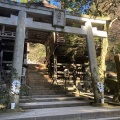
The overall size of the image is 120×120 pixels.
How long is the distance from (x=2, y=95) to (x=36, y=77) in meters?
6.64

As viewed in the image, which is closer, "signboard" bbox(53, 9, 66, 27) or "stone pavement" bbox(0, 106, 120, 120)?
"stone pavement" bbox(0, 106, 120, 120)

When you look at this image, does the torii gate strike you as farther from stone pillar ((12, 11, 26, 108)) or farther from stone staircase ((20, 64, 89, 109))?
stone staircase ((20, 64, 89, 109))

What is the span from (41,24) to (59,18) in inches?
35.9

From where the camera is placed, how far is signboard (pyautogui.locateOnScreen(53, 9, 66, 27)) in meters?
7.98

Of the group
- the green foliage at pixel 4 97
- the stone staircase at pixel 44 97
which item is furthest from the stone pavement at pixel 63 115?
the stone staircase at pixel 44 97

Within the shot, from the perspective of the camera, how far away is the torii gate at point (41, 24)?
275 inches

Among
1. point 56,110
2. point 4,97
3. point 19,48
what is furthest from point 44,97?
point 19,48

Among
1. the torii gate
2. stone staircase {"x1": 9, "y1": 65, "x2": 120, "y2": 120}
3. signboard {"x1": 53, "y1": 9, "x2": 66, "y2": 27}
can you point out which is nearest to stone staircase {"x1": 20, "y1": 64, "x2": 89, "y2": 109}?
stone staircase {"x1": 9, "y1": 65, "x2": 120, "y2": 120}

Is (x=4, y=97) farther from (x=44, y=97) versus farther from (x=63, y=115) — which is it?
(x=44, y=97)

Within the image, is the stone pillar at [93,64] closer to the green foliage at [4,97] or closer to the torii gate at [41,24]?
the torii gate at [41,24]

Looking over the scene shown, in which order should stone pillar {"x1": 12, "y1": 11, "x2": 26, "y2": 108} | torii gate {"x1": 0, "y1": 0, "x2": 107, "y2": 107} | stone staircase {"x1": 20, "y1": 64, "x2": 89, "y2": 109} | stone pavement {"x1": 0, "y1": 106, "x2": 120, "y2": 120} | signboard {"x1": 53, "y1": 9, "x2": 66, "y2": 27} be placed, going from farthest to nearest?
signboard {"x1": 53, "y1": 9, "x2": 66, "y2": 27} < stone staircase {"x1": 20, "y1": 64, "x2": 89, "y2": 109} < torii gate {"x1": 0, "y1": 0, "x2": 107, "y2": 107} < stone pillar {"x1": 12, "y1": 11, "x2": 26, "y2": 108} < stone pavement {"x1": 0, "y1": 106, "x2": 120, "y2": 120}

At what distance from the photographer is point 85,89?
12859mm

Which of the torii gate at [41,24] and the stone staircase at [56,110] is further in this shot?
the torii gate at [41,24]

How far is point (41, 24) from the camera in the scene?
7.76 metres
